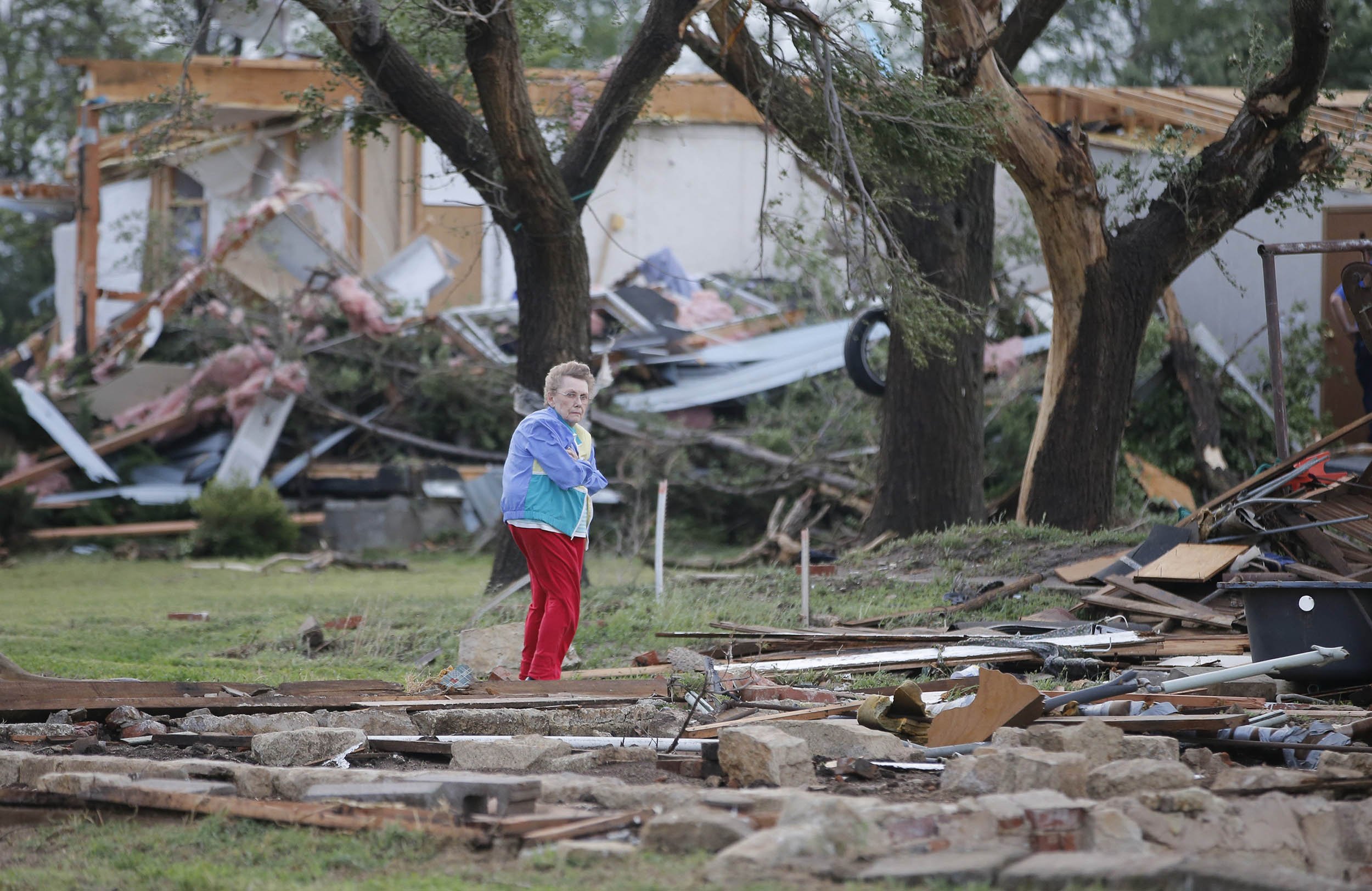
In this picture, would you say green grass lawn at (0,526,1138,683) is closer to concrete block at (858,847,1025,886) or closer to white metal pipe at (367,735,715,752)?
white metal pipe at (367,735,715,752)

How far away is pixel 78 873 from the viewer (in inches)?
155

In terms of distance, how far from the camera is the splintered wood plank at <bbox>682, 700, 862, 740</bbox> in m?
5.48

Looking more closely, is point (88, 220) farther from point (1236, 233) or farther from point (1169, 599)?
point (1169, 599)

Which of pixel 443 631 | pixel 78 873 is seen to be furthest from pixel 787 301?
pixel 78 873

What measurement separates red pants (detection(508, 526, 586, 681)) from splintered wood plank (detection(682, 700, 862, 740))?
1.54 meters

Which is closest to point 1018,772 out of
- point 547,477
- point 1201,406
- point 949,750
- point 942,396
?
point 949,750

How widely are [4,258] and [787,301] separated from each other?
19759mm

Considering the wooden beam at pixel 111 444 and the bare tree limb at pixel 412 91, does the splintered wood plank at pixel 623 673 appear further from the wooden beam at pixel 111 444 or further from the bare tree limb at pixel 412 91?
the wooden beam at pixel 111 444

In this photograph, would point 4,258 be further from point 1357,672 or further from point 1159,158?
point 1357,672

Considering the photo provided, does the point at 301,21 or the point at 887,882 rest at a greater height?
the point at 301,21

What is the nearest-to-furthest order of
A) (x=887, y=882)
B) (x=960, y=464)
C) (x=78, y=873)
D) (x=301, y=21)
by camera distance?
(x=887, y=882) → (x=78, y=873) → (x=960, y=464) → (x=301, y=21)

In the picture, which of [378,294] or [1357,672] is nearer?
[1357,672]

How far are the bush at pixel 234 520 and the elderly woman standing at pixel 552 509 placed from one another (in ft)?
29.9

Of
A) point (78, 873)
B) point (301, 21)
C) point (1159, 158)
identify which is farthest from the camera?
point (301, 21)
